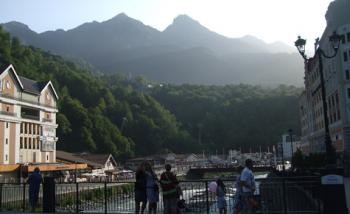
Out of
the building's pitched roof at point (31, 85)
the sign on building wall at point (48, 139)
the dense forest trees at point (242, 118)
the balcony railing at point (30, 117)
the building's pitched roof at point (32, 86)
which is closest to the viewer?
the balcony railing at point (30, 117)

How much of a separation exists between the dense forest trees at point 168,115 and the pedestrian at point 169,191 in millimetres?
107562

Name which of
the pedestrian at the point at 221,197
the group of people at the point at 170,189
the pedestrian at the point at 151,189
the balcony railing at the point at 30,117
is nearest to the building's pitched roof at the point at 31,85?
the balcony railing at the point at 30,117

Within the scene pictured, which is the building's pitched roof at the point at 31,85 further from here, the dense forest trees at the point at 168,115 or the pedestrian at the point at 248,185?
the pedestrian at the point at 248,185

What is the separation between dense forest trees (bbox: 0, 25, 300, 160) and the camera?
128 m

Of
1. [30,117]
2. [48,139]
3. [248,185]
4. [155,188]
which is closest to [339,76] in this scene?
[155,188]

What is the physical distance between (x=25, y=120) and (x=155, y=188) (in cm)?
6232

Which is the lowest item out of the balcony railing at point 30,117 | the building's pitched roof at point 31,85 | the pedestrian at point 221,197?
the pedestrian at point 221,197

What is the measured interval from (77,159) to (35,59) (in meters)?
52.1

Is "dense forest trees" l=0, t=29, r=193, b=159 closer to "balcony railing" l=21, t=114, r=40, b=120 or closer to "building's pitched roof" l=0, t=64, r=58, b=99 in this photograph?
"building's pitched roof" l=0, t=64, r=58, b=99

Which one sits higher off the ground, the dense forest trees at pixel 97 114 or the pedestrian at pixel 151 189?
the dense forest trees at pixel 97 114

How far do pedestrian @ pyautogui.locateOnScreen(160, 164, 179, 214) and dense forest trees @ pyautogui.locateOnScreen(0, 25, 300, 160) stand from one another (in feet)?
353

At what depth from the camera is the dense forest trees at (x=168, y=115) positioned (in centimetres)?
Result: 12812

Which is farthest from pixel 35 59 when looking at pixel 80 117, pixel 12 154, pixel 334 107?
pixel 334 107

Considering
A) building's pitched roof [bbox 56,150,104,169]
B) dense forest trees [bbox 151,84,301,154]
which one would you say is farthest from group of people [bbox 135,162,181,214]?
dense forest trees [bbox 151,84,301,154]
